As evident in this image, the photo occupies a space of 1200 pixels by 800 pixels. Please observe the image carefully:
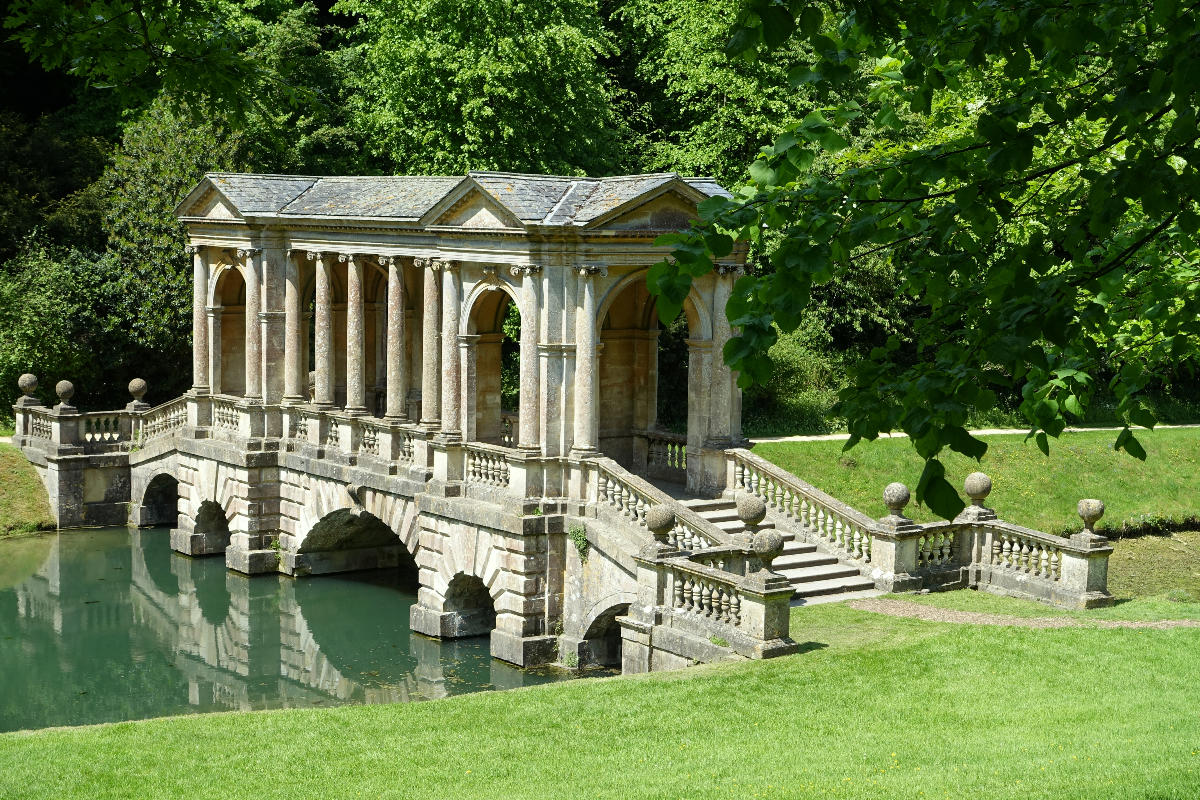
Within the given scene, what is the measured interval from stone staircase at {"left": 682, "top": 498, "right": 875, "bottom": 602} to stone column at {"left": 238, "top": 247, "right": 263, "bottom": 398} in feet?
39.4

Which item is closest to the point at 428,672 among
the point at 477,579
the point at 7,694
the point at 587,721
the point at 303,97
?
the point at 477,579

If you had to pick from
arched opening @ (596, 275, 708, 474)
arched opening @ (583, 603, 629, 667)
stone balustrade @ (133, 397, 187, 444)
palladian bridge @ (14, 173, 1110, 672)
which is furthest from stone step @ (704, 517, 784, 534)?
stone balustrade @ (133, 397, 187, 444)

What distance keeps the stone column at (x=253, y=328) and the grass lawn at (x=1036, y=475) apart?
40.3ft

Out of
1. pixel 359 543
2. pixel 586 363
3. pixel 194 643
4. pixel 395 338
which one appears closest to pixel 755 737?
pixel 586 363

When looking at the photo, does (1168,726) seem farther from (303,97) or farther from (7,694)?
(7,694)

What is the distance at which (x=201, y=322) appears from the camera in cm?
3572

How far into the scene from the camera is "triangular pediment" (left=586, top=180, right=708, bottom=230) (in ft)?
80.4

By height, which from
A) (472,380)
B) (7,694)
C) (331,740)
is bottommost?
(7,694)

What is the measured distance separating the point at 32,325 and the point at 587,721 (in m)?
29.3

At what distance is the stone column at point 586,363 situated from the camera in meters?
24.9

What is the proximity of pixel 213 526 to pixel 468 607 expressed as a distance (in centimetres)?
1062

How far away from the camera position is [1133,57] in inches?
343

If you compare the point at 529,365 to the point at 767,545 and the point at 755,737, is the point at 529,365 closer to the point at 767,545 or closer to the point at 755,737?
the point at 767,545

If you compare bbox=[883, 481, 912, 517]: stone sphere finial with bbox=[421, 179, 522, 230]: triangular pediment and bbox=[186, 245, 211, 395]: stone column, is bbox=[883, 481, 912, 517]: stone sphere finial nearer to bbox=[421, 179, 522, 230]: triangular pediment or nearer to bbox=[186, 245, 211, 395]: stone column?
bbox=[421, 179, 522, 230]: triangular pediment
